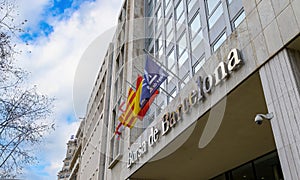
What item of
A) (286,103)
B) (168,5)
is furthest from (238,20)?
(168,5)

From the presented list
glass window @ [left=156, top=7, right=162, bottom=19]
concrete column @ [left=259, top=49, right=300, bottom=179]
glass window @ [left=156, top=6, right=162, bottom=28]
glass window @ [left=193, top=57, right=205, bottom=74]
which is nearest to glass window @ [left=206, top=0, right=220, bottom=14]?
glass window @ [left=193, top=57, right=205, bottom=74]

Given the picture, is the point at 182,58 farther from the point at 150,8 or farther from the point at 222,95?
the point at 150,8

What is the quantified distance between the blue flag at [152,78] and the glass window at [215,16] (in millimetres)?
2902

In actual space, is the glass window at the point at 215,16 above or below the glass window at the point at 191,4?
below

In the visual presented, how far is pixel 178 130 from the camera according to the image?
33.9ft

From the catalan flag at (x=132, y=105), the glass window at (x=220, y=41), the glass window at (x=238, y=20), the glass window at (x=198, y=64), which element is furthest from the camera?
the catalan flag at (x=132, y=105)

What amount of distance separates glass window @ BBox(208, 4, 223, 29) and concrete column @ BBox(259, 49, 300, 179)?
569 centimetres

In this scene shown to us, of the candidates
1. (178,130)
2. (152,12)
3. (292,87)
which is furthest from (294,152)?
(152,12)

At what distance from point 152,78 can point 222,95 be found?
4.35 meters

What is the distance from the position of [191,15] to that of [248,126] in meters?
6.85

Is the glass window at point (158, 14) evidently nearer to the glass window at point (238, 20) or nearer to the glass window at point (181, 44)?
the glass window at point (181, 44)

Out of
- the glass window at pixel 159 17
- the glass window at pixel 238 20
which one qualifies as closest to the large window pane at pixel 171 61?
the glass window at pixel 159 17

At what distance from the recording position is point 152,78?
38.7 feet

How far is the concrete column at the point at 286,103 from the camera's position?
18.0 feet
